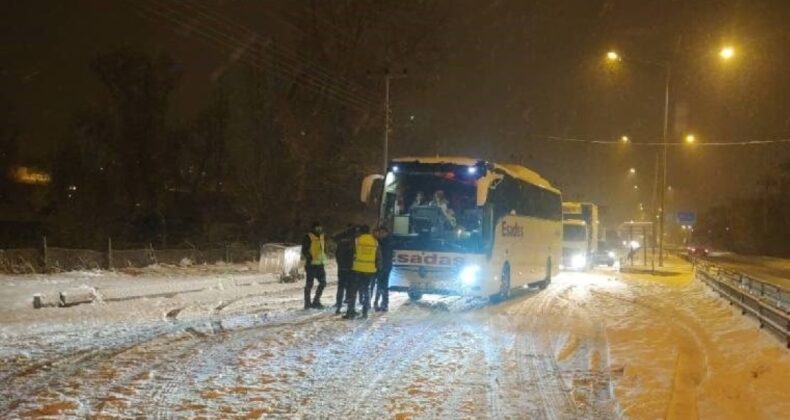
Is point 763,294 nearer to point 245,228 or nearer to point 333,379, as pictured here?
point 333,379

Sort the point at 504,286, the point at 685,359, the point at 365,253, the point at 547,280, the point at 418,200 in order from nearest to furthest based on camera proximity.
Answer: the point at 685,359 < the point at 365,253 < the point at 418,200 < the point at 504,286 < the point at 547,280

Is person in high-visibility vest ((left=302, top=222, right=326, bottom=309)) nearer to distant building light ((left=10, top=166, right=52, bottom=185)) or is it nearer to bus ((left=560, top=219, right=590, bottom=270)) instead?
bus ((left=560, top=219, right=590, bottom=270))

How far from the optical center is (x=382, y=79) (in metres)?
41.1

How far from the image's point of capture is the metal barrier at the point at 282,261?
25.9 m

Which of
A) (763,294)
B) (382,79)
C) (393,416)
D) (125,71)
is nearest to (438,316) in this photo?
(763,294)

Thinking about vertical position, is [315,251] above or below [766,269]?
above

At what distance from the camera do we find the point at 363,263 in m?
15.4

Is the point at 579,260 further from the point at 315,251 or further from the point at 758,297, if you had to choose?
the point at 315,251

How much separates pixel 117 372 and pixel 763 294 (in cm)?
1391

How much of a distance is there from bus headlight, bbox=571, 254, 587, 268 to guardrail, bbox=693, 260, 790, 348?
15350mm

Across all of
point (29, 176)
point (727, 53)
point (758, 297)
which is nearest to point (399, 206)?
point (758, 297)

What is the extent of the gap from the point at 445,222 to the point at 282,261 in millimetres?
9275

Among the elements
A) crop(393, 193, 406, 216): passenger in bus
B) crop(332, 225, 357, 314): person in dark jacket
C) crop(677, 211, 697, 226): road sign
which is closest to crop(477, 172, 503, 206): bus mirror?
crop(393, 193, 406, 216): passenger in bus

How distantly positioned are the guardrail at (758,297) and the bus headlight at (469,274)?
5957mm
